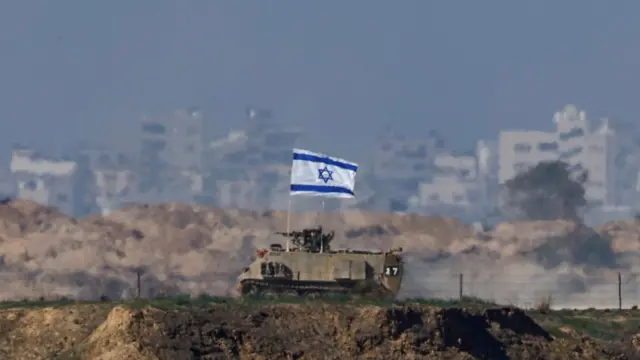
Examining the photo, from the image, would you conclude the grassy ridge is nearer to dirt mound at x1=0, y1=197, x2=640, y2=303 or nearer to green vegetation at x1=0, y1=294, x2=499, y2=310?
green vegetation at x1=0, y1=294, x2=499, y2=310

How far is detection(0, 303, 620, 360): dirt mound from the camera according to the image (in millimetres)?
48125

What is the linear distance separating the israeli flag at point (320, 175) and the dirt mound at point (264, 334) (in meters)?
9.32

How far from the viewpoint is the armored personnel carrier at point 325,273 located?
5903cm

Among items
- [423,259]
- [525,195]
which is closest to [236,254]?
[423,259]

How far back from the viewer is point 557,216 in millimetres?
127562

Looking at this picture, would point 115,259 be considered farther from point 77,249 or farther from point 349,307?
point 349,307

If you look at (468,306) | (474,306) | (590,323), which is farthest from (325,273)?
(590,323)

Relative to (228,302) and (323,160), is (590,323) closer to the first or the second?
(323,160)

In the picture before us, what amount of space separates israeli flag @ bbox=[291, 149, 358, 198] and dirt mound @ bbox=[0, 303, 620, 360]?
30.6 feet

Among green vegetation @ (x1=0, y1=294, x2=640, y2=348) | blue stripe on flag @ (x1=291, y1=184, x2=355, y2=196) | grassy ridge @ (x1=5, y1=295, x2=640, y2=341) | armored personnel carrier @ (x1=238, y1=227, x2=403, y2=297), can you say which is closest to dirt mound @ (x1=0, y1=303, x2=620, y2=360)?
A: green vegetation @ (x1=0, y1=294, x2=640, y2=348)

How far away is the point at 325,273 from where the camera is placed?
194ft

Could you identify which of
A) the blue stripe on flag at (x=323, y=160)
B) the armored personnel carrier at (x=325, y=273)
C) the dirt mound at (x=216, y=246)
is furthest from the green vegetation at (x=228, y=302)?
the dirt mound at (x=216, y=246)

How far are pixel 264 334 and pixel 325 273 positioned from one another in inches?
401

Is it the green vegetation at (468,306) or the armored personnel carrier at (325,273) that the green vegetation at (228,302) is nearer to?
the green vegetation at (468,306)
